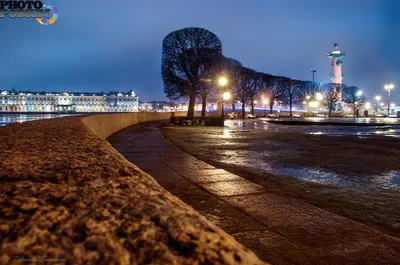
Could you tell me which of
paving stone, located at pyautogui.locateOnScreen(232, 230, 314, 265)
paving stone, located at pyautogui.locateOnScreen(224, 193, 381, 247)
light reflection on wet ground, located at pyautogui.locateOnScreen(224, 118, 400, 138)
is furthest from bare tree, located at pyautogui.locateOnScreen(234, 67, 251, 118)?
paving stone, located at pyautogui.locateOnScreen(232, 230, 314, 265)

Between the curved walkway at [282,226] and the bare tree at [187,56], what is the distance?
28.3 metres

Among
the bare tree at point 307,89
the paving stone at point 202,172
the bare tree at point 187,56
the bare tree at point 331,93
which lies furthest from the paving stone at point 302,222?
the bare tree at point 331,93

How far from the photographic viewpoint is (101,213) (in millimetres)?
1101

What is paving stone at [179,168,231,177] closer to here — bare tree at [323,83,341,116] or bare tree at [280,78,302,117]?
bare tree at [280,78,302,117]

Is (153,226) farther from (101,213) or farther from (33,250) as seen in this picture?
(33,250)

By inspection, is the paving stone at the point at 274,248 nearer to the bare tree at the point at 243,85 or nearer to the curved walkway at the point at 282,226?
the curved walkway at the point at 282,226

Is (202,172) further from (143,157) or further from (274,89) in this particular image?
(274,89)

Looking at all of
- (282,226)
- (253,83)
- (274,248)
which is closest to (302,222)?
(282,226)

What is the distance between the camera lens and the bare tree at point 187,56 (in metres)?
33.3

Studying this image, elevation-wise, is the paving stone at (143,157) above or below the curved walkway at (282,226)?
above

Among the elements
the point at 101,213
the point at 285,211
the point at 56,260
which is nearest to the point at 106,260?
the point at 56,260

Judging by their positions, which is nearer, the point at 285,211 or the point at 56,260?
the point at 56,260

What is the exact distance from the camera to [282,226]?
12.7ft

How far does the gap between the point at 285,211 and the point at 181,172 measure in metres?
3.25
